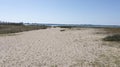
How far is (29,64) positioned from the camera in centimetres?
845

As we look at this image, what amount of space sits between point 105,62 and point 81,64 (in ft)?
4.63

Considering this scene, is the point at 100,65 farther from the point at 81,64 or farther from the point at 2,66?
the point at 2,66

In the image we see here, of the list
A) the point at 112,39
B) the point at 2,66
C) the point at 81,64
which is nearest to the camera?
the point at 2,66

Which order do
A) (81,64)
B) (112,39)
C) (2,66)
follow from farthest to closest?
1. (112,39)
2. (81,64)
3. (2,66)

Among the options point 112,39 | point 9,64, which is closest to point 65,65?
point 9,64

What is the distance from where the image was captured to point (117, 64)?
832cm

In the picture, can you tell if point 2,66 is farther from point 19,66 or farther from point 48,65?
point 48,65

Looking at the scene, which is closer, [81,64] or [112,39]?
[81,64]

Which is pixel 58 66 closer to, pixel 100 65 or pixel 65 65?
pixel 65 65

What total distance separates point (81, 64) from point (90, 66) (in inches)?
23.5

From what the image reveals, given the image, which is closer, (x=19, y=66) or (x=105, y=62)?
(x=19, y=66)

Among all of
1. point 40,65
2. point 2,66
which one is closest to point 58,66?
point 40,65

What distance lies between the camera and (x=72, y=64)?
336 inches

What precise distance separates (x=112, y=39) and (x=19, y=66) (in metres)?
14.3
